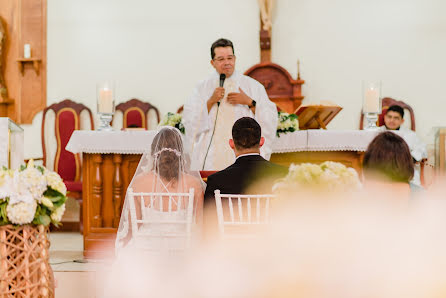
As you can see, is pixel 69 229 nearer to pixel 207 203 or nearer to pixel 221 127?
pixel 221 127

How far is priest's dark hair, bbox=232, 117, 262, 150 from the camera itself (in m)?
2.83

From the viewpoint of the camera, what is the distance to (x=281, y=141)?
4.62 meters

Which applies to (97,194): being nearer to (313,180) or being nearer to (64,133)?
(64,133)

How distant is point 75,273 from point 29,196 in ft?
5.99

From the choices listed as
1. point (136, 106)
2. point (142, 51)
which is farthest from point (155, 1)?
point (136, 106)

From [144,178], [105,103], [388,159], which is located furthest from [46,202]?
[105,103]

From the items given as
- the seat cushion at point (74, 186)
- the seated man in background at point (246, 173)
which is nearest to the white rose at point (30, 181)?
the seated man in background at point (246, 173)

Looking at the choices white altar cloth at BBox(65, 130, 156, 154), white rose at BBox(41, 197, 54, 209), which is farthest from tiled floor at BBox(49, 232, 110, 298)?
white rose at BBox(41, 197, 54, 209)

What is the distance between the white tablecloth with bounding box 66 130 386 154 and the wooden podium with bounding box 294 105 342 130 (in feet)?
0.55

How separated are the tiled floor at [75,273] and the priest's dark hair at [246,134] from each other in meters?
1.39

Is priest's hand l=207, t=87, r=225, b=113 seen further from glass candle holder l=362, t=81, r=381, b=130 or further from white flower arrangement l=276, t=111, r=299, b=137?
glass candle holder l=362, t=81, r=381, b=130

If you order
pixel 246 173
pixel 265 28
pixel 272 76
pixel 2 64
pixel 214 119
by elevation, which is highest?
pixel 265 28

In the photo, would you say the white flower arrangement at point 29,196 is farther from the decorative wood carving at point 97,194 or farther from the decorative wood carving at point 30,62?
the decorative wood carving at point 30,62

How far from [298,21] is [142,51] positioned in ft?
6.79
